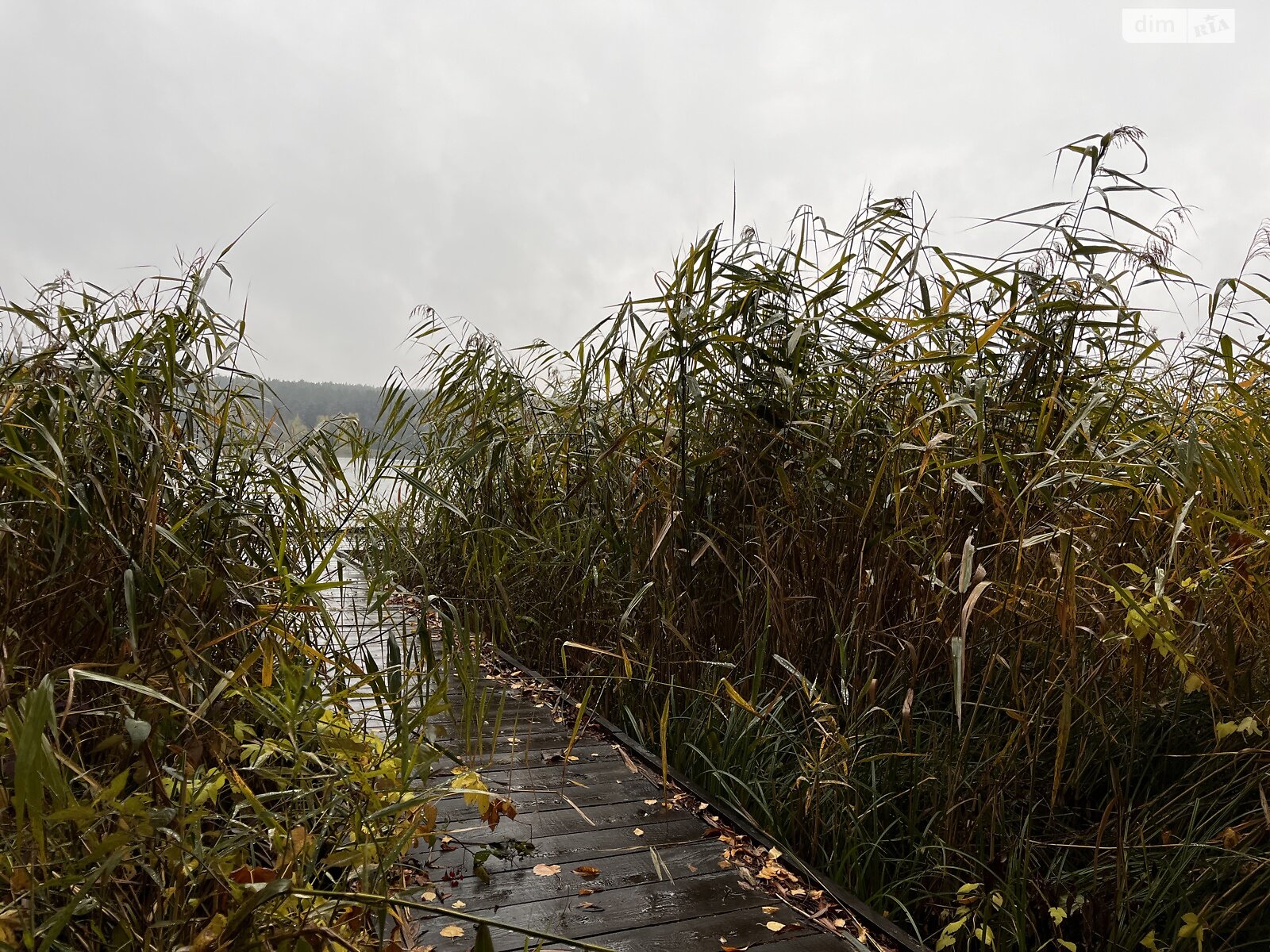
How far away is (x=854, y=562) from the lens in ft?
8.19

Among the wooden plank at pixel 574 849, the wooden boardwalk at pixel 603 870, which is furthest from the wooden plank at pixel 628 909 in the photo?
the wooden plank at pixel 574 849

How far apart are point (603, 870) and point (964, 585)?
1.10m

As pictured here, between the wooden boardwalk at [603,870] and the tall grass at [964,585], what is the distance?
163 millimetres

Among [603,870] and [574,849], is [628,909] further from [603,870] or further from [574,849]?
[574,849]

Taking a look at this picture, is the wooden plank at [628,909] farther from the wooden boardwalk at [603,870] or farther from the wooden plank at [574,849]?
the wooden plank at [574,849]

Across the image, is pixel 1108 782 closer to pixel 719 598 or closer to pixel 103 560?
pixel 719 598

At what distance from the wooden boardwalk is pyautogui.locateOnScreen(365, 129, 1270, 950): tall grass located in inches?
6.4

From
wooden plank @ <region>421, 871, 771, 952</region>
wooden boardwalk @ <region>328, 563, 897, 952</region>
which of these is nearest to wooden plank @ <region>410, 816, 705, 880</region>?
wooden boardwalk @ <region>328, 563, 897, 952</region>

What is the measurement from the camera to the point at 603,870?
2109 millimetres

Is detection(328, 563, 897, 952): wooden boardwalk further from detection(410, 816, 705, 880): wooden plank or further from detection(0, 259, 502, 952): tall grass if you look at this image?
detection(0, 259, 502, 952): tall grass

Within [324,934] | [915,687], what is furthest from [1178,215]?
[324,934]

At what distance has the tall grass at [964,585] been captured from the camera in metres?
1.92

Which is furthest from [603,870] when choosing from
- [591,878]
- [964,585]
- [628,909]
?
[964,585]

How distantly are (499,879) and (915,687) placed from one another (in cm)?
118
